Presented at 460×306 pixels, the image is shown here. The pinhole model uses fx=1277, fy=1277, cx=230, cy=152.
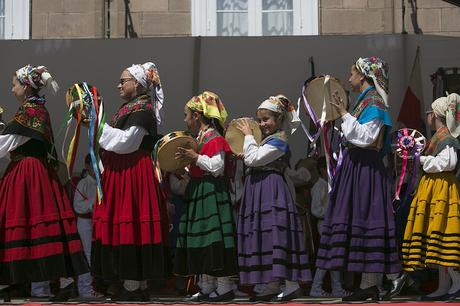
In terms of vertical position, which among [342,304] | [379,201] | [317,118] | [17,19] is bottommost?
[342,304]

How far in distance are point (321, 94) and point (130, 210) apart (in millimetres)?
1654

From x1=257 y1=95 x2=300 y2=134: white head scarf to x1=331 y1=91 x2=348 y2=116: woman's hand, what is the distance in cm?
31

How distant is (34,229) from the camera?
29.0 feet

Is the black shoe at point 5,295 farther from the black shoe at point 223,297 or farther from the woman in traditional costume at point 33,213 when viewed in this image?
the black shoe at point 223,297

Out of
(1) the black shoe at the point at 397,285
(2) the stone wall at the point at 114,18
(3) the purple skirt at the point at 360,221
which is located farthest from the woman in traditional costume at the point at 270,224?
(2) the stone wall at the point at 114,18

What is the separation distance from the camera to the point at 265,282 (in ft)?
28.8

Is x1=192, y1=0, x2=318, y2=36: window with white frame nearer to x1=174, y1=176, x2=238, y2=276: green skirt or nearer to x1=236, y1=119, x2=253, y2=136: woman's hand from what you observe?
x1=236, y1=119, x2=253, y2=136: woman's hand

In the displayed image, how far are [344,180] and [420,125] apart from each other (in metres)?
1.62

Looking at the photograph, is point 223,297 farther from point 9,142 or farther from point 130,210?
point 9,142

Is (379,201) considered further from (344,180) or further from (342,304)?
(342,304)

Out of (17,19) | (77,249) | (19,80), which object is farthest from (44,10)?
(77,249)

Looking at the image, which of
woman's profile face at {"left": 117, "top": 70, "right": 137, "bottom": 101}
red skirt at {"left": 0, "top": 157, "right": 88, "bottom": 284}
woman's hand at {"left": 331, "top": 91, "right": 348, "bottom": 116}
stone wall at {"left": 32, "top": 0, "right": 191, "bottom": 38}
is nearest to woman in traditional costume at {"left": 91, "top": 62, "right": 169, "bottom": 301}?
woman's profile face at {"left": 117, "top": 70, "right": 137, "bottom": 101}

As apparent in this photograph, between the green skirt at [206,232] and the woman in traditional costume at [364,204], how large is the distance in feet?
2.21

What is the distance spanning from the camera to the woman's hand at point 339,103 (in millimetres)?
8883
